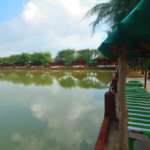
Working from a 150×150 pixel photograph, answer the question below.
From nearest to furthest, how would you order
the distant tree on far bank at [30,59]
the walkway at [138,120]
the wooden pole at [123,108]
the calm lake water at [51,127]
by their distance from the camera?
the wooden pole at [123,108], the walkway at [138,120], the calm lake water at [51,127], the distant tree on far bank at [30,59]

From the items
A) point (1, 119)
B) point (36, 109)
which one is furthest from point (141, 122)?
point (36, 109)

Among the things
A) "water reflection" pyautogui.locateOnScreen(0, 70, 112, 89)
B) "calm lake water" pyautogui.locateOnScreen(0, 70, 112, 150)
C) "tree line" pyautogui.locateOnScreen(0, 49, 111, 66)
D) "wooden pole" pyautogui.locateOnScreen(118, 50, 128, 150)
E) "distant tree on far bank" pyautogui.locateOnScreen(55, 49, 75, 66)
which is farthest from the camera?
"tree line" pyautogui.locateOnScreen(0, 49, 111, 66)

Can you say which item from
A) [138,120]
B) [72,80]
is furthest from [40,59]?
[138,120]

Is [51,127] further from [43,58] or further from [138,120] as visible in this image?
[43,58]

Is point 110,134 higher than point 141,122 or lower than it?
lower

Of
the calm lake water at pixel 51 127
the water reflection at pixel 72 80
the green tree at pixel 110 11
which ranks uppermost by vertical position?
the green tree at pixel 110 11

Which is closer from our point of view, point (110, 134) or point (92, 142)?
point (110, 134)

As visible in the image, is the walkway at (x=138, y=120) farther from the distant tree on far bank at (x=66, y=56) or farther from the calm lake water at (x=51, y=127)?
the distant tree on far bank at (x=66, y=56)

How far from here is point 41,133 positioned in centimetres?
640

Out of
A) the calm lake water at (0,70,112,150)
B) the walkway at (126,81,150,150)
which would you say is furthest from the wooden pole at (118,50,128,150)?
the calm lake water at (0,70,112,150)

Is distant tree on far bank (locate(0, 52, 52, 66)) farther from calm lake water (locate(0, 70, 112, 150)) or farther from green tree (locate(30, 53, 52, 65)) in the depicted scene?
calm lake water (locate(0, 70, 112, 150))

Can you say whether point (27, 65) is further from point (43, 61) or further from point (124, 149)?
point (124, 149)

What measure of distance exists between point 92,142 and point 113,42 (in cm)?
386

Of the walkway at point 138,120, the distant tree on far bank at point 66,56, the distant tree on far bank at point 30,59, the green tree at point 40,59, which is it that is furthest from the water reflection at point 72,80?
the distant tree on far bank at point 30,59
